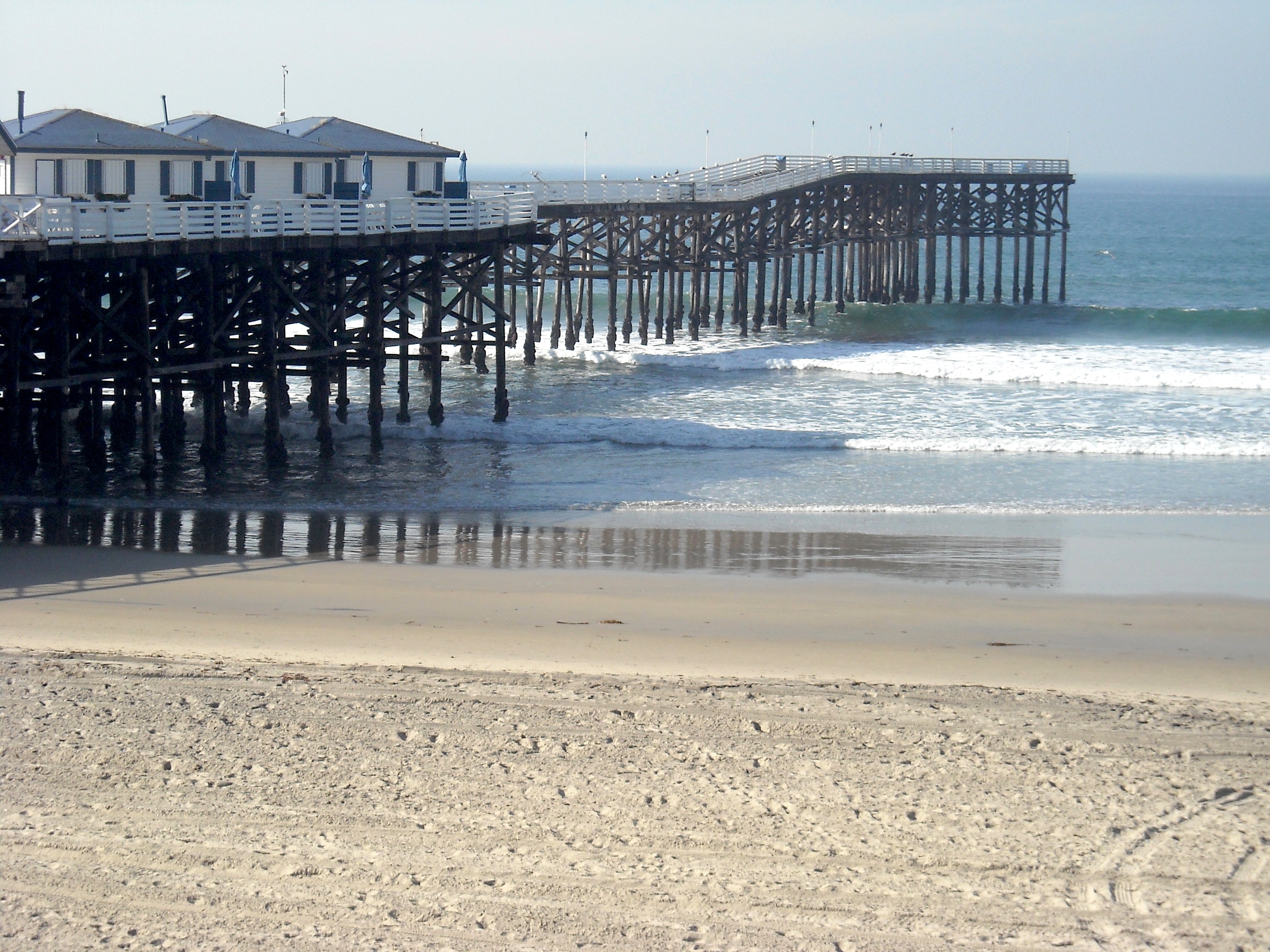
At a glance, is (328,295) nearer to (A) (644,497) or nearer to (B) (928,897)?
(A) (644,497)

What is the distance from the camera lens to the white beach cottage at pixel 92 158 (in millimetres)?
19750

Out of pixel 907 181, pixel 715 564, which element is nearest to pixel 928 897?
pixel 715 564

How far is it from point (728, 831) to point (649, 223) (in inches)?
1112

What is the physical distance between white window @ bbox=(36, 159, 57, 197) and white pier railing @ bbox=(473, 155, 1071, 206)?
691 centimetres

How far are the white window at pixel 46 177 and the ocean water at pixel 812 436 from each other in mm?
4386

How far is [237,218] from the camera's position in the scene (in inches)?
626

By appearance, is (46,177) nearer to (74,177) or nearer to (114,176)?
(74,177)

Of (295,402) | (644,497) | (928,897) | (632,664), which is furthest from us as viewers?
(295,402)

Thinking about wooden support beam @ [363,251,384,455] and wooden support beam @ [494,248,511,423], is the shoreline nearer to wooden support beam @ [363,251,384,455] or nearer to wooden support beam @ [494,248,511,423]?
wooden support beam @ [363,251,384,455]

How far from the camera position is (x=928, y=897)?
5586mm

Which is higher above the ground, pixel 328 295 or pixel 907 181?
pixel 907 181

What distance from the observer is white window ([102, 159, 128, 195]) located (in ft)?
66.8

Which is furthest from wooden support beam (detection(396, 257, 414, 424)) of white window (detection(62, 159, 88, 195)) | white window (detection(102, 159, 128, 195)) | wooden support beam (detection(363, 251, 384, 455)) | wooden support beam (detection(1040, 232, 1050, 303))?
wooden support beam (detection(1040, 232, 1050, 303))

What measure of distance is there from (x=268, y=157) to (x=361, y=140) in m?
2.42
